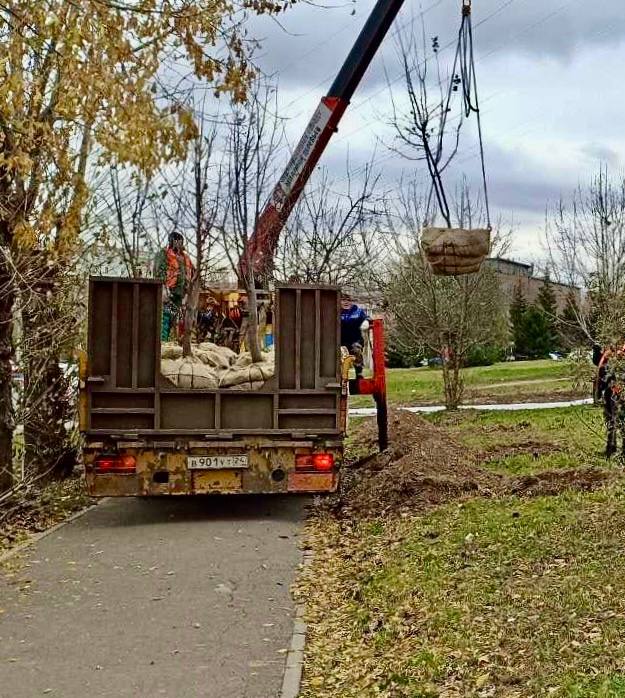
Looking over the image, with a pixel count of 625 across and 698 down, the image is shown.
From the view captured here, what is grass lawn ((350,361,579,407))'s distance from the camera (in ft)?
100.0

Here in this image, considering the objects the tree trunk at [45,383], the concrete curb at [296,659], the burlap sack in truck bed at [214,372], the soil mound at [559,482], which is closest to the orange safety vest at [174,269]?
the burlap sack in truck bed at [214,372]

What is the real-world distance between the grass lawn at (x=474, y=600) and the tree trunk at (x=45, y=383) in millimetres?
3683

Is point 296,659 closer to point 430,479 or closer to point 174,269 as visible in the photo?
point 430,479

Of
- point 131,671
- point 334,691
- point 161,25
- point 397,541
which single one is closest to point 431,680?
point 334,691

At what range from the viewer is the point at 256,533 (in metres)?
10.6

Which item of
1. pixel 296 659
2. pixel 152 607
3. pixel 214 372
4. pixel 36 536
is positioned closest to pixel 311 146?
pixel 214 372

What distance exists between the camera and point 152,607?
7.55 m

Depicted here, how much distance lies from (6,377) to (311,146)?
5461 mm

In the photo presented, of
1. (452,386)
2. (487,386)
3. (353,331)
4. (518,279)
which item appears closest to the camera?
(353,331)

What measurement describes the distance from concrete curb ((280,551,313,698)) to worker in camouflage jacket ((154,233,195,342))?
6014 mm

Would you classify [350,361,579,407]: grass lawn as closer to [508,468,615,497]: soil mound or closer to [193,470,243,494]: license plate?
[508,468,615,497]: soil mound

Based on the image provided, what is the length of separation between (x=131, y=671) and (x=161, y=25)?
4.45 meters

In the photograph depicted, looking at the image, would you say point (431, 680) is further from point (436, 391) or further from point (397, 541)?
point (436, 391)

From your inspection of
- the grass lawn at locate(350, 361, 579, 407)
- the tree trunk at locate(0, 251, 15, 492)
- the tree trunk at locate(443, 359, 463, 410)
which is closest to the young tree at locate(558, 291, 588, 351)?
the tree trunk at locate(443, 359, 463, 410)
